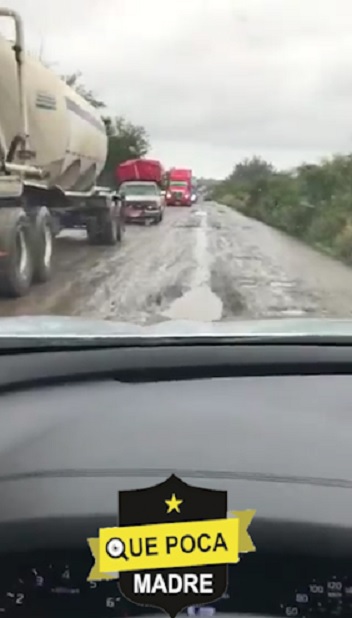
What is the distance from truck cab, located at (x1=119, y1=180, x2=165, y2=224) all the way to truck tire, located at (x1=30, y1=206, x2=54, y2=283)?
0.26m

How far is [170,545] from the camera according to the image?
214 cm

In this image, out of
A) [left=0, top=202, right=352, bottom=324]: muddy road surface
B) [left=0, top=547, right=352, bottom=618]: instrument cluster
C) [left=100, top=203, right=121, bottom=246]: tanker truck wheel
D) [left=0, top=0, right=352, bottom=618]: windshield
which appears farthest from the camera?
[left=100, top=203, right=121, bottom=246]: tanker truck wheel

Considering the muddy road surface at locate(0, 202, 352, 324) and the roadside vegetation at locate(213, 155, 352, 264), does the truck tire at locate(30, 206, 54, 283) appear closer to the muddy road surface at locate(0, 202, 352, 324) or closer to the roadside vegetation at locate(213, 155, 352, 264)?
the muddy road surface at locate(0, 202, 352, 324)

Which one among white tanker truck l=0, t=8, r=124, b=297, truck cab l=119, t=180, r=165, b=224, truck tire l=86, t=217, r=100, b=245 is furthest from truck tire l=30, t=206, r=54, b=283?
truck cab l=119, t=180, r=165, b=224

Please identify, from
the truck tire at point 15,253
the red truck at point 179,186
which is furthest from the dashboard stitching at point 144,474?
the red truck at point 179,186

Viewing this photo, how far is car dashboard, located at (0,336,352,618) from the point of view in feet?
6.61

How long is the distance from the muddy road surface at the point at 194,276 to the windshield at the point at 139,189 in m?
0.10

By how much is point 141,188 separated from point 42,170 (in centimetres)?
36

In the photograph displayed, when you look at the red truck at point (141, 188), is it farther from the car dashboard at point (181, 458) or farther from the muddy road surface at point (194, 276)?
the car dashboard at point (181, 458)

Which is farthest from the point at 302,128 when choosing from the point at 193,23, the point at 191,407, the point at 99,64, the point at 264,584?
the point at 264,584

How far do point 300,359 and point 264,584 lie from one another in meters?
0.79

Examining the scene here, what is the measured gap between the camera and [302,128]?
2.94 meters

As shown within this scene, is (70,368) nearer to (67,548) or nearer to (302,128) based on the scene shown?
(67,548)

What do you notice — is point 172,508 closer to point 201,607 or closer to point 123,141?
point 201,607
